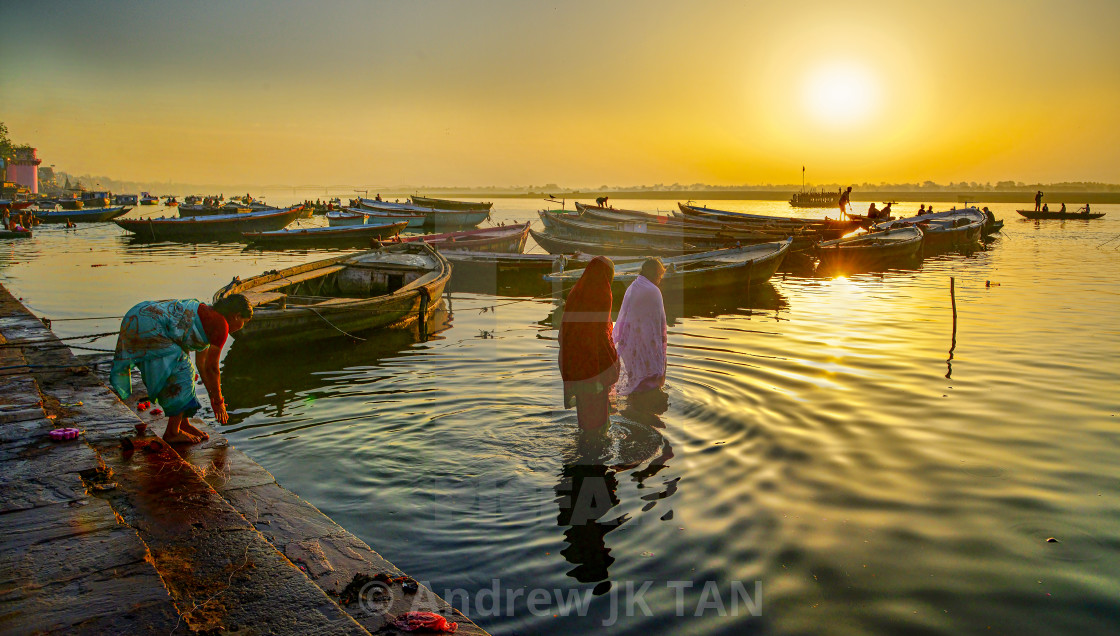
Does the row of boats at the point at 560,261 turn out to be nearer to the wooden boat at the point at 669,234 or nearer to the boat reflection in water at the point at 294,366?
the wooden boat at the point at 669,234

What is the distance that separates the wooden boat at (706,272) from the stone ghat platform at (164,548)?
11.8m

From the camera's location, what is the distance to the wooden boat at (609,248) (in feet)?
84.1

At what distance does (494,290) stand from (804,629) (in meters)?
17.5

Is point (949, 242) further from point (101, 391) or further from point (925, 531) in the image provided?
point (101, 391)

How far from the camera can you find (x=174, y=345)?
17.5 feet

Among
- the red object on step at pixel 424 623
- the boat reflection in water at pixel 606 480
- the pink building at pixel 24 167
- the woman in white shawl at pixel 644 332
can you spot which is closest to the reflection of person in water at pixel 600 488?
the boat reflection in water at pixel 606 480

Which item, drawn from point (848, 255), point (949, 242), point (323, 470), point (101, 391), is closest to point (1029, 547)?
point (323, 470)

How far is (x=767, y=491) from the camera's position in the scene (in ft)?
19.4

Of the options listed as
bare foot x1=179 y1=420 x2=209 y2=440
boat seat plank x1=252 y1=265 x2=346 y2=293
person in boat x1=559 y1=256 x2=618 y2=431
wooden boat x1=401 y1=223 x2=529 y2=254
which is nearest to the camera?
bare foot x1=179 y1=420 x2=209 y2=440

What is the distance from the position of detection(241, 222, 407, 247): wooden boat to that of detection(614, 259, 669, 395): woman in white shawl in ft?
91.4

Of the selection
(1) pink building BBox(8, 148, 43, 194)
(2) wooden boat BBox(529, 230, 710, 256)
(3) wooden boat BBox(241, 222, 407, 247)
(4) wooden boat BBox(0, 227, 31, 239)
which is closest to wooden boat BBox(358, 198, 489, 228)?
(3) wooden boat BBox(241, 222, 407, 247)

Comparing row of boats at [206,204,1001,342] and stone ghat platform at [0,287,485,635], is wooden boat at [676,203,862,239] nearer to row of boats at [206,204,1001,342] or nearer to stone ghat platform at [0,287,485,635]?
row of boats at [206,204,1001,342]

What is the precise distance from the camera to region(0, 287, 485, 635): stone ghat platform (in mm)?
2850

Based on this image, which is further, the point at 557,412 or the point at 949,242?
the point at 949,242
